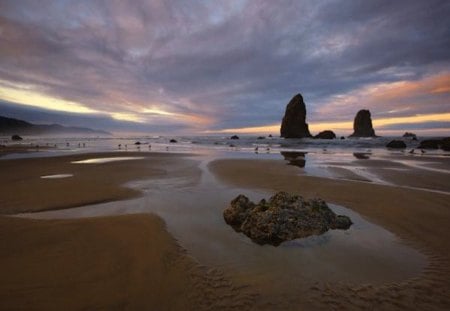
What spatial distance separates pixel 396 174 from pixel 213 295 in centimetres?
1533

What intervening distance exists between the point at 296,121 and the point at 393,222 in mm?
94943

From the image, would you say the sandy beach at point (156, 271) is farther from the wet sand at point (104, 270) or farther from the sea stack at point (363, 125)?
the sea stack at point (363, 125)

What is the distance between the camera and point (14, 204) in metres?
8.68

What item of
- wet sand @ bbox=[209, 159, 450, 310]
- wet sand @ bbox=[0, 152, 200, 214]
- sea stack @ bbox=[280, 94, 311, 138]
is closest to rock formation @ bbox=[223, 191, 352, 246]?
wet sand @ bbox=[209, 159, 450, 310]

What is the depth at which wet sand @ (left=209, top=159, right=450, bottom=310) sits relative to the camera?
3822 mm

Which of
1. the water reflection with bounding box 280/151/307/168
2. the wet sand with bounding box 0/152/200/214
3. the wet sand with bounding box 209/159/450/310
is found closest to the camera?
the wet sand with bounding box 209/159/450/310

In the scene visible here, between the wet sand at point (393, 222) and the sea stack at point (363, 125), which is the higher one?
the sea stack at point (363, 125)

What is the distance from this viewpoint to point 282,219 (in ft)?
19.8

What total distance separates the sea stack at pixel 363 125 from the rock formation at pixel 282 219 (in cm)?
11537

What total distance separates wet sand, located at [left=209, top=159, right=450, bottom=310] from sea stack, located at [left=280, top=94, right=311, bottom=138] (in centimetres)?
8452

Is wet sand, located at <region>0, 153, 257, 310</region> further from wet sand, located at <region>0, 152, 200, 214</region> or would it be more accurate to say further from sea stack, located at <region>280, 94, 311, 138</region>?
sea stack, located at <region>280, 94, 311, 138</region>

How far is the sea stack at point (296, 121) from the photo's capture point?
96875 mm

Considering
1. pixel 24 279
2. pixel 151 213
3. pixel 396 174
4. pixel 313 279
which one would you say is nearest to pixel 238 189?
pixel 151 213

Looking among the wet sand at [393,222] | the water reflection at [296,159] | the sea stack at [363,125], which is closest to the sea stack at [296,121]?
the sea stack at [363,125]
